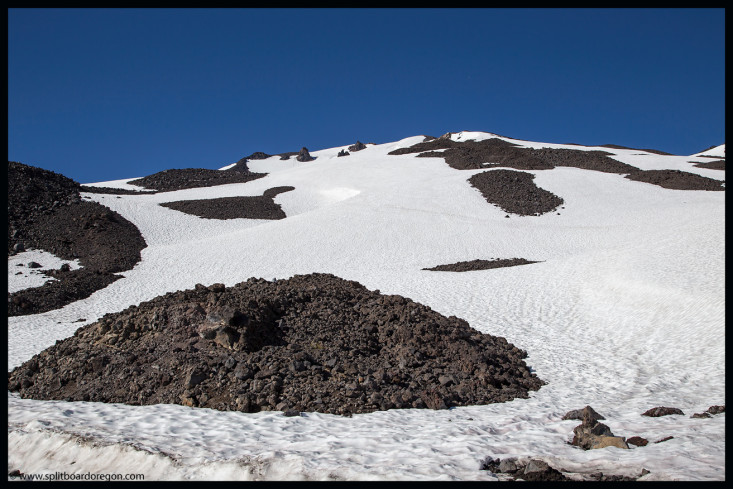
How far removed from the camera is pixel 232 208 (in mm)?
38406

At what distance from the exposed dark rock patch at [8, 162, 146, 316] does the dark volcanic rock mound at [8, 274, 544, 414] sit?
28.4 ft

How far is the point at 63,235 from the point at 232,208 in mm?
12846

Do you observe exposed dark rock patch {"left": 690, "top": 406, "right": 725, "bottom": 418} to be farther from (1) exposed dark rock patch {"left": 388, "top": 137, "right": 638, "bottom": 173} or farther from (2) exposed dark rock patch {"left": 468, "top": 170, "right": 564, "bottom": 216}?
(1) exposed dark rock patch {"left": 388, "top": 137, "right": 638, "bottom": 173}

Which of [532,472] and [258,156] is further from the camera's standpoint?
[258,156]

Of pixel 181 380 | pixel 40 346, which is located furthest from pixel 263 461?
pixel 40 346

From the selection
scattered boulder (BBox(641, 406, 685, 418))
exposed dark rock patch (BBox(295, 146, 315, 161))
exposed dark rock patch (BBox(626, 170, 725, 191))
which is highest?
exposed dark rock patch (BBox(295, 146, 315, 161))

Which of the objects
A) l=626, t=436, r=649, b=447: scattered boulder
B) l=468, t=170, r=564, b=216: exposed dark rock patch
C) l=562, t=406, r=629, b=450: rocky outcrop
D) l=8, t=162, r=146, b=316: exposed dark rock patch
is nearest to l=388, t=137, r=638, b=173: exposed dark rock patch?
l=468, t=170, r=564, b=216: exposed dark rock patch

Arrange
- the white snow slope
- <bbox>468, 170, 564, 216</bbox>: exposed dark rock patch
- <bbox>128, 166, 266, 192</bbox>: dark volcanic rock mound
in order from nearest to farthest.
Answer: the white snow slope, <bbox>468, 170, 564, 216</bbox>: exposed dark rock patch, <bbox>128, 166, 266, 192</bbox>: dark volcanic rock mound

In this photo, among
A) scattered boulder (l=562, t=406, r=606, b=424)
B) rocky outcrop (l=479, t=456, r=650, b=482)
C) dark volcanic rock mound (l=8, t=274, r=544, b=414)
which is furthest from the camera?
dark volcanic rock mound (l=8, t=274, r=544, b=414)

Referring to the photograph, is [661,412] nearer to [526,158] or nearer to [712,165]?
[526,158]

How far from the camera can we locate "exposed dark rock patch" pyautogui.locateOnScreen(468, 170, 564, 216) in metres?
36.9

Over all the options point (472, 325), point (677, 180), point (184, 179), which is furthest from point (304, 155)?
point (472, 325)

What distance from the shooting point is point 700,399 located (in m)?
8.19
